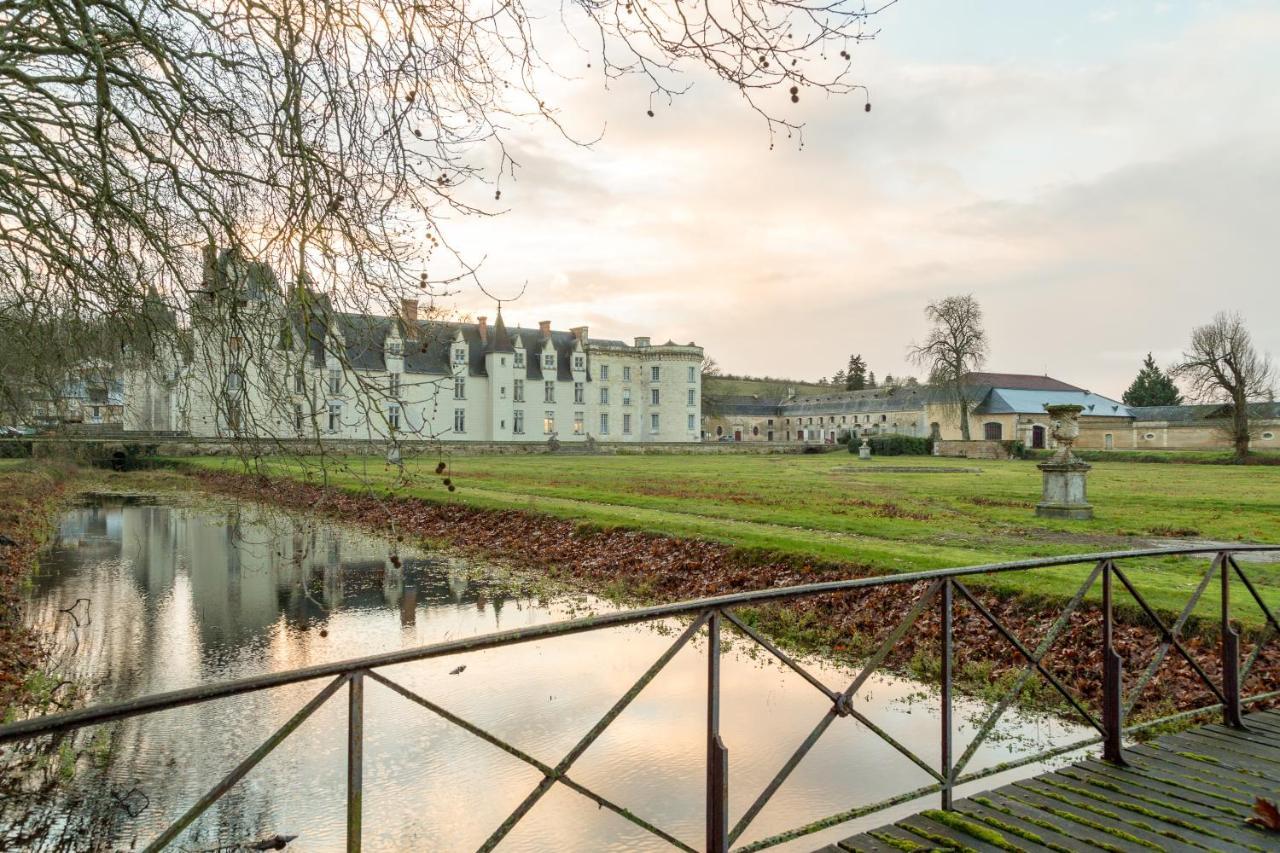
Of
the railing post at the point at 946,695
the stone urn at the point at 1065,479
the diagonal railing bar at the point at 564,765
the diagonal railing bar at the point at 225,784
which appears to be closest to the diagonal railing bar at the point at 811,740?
the railing post at the point at 946,695

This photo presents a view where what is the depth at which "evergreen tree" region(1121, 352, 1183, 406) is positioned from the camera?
77188 millimetres

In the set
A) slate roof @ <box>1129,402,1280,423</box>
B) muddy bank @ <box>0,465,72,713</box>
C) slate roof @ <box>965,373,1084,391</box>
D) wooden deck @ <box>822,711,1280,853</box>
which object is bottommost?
muddy bank @ <box>0,465,72,713</box>

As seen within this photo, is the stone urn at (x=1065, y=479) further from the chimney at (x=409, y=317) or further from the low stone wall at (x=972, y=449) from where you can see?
the low stone wall at (x=972, y=449)

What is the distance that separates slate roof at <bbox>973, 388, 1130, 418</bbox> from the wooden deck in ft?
228

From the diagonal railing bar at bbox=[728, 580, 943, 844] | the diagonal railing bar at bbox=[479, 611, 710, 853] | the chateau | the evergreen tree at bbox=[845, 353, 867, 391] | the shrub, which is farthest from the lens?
the evergreen tree at bbox=[845, 353, 867, 391]

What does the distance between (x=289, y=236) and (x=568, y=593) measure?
29.3ft

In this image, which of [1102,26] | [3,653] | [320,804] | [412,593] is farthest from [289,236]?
[412,593]

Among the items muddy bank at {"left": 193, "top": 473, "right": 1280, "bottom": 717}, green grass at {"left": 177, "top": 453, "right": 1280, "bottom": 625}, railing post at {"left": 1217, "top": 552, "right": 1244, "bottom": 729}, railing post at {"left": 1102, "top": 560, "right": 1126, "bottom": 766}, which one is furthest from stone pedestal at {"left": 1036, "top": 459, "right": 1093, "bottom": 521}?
railing post at {"left": 1102, "top": 560, "right": 1126, "bottom": 766}

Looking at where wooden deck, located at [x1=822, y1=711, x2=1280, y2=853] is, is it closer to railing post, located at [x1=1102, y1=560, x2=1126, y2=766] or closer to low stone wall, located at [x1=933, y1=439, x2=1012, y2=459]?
railing post, located at [x1=1102, y1=560, x2=1126, y2=766]

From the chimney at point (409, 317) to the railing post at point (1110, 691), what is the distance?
13.8 ft

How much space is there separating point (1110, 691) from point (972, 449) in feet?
171

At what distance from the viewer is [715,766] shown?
3.30m

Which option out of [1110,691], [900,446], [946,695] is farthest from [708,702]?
[900,446]

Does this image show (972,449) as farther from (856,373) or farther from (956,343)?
(856,373)
